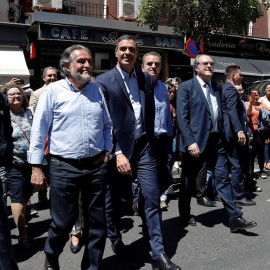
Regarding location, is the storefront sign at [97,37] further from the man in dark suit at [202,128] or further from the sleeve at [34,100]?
the man in dark suit at [202,128]

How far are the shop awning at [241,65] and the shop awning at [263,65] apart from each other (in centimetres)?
14

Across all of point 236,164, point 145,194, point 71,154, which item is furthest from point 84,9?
point 71,154

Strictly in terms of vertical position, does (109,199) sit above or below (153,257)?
above

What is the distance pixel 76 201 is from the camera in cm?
342

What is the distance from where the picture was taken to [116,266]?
394 centimetres

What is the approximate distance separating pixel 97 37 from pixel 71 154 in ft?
43.1

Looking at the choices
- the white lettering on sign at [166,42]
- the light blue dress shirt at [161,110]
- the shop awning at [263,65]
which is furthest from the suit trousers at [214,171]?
the shop awning at [263,65]

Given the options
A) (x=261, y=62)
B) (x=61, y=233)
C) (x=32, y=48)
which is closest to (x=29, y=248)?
(x=61, y=233)

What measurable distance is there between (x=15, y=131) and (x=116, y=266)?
186cm

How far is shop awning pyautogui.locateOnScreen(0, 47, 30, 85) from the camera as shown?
1333 cm

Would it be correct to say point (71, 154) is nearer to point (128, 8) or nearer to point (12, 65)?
point (12, 65)

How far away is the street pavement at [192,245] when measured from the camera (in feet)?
12.9

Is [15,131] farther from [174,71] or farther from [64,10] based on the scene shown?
[174,71]

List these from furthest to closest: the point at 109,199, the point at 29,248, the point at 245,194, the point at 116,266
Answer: the point at 245,194, the point at 29,248, the point at 109,199, the point at 116,266
